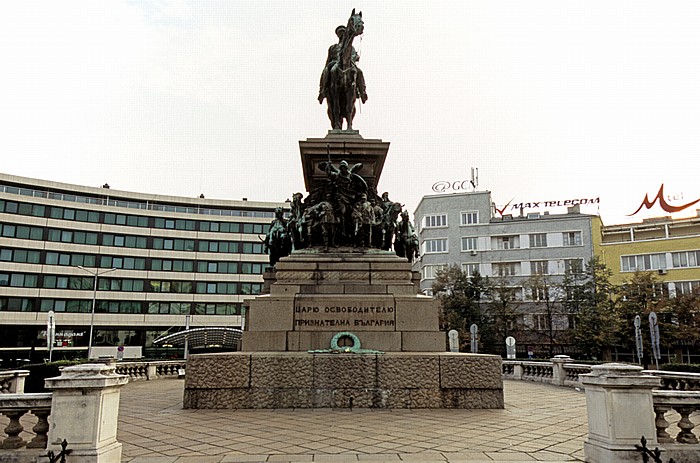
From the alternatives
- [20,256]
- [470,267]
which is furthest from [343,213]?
[20,256]

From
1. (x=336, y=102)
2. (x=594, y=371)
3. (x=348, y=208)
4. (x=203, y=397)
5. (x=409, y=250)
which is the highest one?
(x=336, y=102)

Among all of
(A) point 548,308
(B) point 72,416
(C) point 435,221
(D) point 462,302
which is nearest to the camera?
(B) point 72,416

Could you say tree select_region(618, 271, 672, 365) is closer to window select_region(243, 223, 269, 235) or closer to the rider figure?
the rider figure

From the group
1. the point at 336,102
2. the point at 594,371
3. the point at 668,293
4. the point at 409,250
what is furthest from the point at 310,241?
the point at 668,293

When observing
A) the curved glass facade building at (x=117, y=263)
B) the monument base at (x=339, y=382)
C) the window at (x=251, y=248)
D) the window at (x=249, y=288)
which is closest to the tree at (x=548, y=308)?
the window at (x=249, y=288)

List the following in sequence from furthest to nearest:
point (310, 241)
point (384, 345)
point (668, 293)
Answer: point (668, 293)
point (310, 241)
point (384, 345)

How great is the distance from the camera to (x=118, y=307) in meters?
66.0

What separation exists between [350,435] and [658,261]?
57.0 m

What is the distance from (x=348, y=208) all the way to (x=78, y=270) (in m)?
58.6

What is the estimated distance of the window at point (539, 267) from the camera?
6240cm

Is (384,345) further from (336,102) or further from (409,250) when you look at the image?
(336,102)

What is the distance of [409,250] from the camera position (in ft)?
56.2

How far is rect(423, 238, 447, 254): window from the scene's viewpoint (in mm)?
66938

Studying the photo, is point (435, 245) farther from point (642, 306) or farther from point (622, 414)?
point (622, 414)
